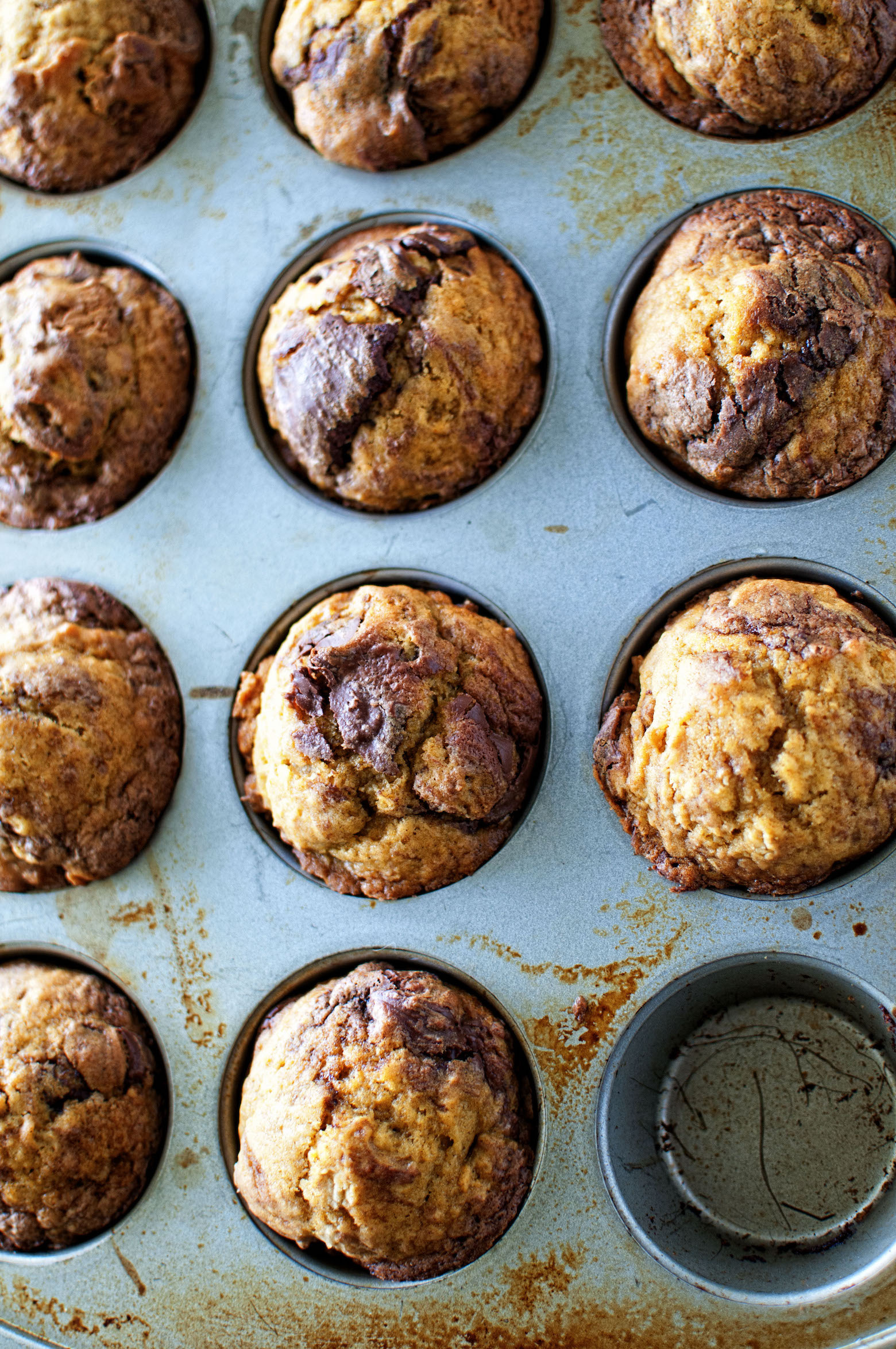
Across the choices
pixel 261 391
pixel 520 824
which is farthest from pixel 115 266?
pixel 520 824

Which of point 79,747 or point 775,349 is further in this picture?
point 79,747

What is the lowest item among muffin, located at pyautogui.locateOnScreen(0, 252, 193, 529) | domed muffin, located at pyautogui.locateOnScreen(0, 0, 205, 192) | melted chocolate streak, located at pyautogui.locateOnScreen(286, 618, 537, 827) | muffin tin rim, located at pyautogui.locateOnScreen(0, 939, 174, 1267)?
muffin tin rim, located at pyautogui.locateOnScreen(0, 939, 174, 1267)

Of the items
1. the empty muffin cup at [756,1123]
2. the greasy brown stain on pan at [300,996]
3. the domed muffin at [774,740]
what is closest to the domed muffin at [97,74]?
the domed muffin at [774,740]

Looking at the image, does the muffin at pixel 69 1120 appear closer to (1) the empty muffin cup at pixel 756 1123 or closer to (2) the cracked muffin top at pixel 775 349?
(1) the empty muffin cup at pixel 756 1123

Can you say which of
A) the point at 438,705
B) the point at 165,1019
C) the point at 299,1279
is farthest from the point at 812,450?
the point at 299,1279

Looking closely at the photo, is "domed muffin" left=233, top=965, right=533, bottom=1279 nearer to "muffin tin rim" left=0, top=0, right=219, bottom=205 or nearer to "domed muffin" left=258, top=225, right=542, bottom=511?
"domed muffin" left=258, top=225, right=542, bottom=511

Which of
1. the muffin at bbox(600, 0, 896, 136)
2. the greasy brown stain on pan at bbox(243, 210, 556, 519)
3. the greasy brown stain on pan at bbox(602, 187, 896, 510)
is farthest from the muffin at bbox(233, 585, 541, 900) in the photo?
the muffin at bbox(600, 0, 896, 136)

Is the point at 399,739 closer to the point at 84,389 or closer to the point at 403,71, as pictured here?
the point at 84,389
